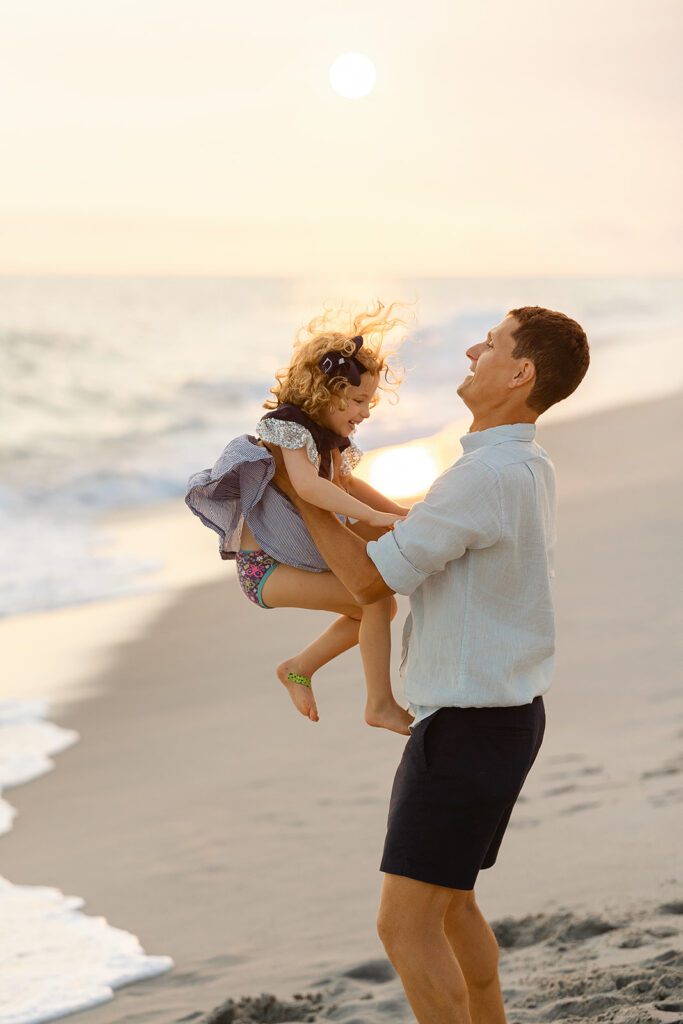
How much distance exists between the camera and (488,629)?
9.15 ft

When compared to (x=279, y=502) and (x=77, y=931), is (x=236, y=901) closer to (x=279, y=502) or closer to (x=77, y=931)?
(x=77, y=931)

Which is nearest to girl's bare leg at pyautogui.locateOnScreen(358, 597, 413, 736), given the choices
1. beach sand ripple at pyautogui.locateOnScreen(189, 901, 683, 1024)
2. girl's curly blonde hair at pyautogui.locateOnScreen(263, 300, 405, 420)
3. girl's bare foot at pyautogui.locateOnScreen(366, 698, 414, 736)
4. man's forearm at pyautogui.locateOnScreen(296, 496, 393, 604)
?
girl's bare foot at pyautogui.locateOnScreen(366, 698, 414, 736)

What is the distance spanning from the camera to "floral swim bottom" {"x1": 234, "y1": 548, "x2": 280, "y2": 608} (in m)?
3.40

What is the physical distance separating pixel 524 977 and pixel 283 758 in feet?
7.75

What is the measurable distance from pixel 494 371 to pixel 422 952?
1.26 meters

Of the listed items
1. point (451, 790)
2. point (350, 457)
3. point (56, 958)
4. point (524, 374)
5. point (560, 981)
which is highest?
point (350, 457)

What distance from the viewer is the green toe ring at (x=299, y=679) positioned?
350 cm

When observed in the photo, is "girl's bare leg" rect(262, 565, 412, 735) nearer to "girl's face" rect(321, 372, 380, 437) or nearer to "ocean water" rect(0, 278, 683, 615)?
"girl's face" rect(321, 372, 380, 437)

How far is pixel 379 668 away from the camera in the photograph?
10.7 ft

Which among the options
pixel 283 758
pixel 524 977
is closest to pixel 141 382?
pixel 283 758

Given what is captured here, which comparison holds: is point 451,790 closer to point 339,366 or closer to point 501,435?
point 501,435

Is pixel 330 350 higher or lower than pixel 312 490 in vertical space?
higher

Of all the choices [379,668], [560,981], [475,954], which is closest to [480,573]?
[379,668]

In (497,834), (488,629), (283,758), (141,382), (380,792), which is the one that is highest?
(141,382)
